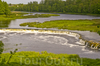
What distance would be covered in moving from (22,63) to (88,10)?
182173 mm

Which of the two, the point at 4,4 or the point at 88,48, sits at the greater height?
the point at 4,4

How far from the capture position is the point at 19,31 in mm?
66188

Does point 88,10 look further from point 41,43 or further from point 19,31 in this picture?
point 41,43

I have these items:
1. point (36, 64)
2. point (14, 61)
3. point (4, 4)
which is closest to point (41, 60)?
point (36, 64)

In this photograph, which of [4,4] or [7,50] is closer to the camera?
[7,50]

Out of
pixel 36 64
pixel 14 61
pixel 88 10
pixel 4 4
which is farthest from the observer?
pixel 88 10

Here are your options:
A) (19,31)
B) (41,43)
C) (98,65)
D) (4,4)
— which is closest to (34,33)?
(19,31)

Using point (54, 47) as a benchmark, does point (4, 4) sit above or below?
above

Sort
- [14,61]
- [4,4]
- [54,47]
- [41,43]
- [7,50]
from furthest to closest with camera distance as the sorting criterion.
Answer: [4,4] → [41,43] → [54,47] → [7,50] → [14,61]

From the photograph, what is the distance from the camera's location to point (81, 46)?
4400 centimetres

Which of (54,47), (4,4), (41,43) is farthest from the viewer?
(4,4)

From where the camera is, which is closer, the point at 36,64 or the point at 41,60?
the point at 36,64

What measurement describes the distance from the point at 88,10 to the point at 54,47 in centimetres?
16434

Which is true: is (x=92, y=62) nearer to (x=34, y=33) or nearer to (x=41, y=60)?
(x=41, y=60)
